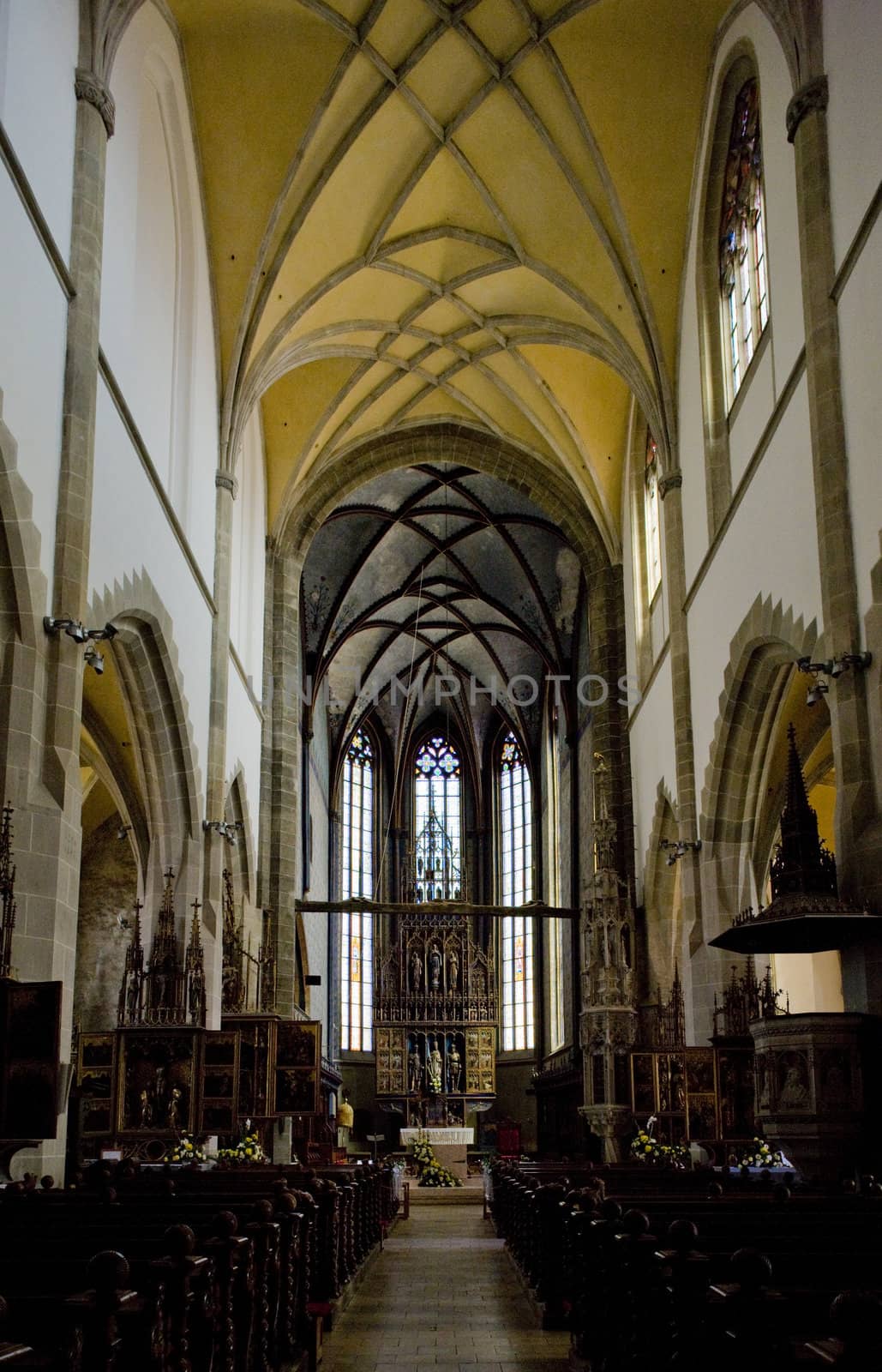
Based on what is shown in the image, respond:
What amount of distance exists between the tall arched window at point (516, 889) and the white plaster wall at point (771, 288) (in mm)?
18366

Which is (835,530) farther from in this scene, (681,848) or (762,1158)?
(681,848)

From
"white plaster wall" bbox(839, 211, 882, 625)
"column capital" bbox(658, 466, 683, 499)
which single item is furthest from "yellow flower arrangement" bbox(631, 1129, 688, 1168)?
"column capital" bbox(658, 466, 683, 499)

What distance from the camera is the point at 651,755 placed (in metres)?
21.3

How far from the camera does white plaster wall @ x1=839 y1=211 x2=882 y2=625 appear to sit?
11078mm

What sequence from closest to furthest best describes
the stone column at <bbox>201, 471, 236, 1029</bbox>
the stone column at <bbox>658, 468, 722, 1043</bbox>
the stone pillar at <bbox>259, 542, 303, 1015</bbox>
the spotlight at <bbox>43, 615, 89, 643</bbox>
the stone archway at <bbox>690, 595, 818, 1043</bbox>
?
1. the spotlight at <bbox>43, 615, 89, 643</bbox>
2. the stone archway at <bbox>690, 595, 818, 1043</bbox>
3. the stone column at <bbox>658, 468, 722, 1043</bbox>
4. the stone column at <bbox>201, 471, 236, 1029</bbox>
5. the stone pillar at <bbox>259, 542, 303, 1015</bbox>

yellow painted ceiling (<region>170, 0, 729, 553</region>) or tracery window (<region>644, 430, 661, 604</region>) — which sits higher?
yellow painted ceiling (<region>170, 0, 729, 553</region>)

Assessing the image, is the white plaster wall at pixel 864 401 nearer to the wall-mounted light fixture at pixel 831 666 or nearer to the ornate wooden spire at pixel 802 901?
the wall-mounted light fixture at pixel 831 666

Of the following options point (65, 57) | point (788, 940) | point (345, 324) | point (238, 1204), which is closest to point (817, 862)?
point (788, 940)

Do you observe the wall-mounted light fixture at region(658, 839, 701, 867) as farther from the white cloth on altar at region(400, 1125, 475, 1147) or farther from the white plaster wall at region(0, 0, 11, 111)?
the white cloth on altar at region(400, 1125, 475, 1147)

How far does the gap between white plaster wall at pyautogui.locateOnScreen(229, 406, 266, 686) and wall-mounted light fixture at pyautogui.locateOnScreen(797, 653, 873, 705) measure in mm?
10178

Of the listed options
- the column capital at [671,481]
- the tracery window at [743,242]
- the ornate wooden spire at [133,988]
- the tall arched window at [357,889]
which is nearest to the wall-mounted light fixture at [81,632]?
the ornate wooden spire at [133,988]

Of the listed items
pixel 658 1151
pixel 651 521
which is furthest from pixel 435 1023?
pixel 658 1151

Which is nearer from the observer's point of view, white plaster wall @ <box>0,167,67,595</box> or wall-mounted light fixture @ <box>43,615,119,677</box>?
white plaster wall @ <box>0,167,67,595</box>

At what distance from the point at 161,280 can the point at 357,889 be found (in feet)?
74.4
